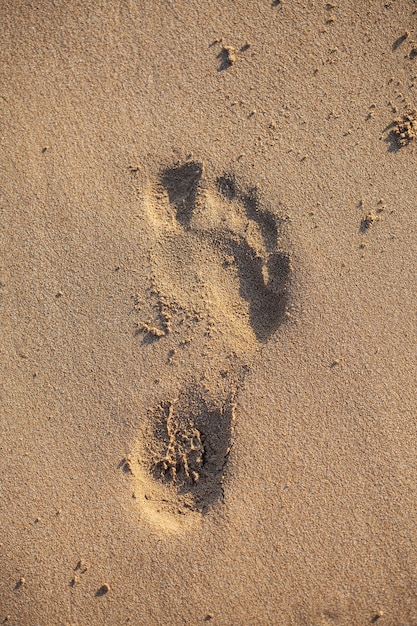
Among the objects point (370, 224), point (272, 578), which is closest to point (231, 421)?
point (272, 578)

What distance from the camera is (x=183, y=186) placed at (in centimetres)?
200

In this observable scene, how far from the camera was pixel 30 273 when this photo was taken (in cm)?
200

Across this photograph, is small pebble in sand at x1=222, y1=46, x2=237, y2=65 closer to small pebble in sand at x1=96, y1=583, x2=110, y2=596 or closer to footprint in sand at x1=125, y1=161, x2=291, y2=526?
footprint in sand at x1=125, y1=161, x2=291, y2=526

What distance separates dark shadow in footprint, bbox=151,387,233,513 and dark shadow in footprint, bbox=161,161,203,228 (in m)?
0.73

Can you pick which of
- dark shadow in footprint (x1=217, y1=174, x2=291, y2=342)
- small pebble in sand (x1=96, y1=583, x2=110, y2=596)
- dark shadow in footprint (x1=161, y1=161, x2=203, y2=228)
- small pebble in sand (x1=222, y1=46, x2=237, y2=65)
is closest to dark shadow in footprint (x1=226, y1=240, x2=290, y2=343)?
dark shadow in footprint (x1=217, y1=174, x2=291, y2=342)

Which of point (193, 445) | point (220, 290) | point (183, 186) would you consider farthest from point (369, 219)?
point (193, 445)

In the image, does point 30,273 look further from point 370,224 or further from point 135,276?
point 370,224

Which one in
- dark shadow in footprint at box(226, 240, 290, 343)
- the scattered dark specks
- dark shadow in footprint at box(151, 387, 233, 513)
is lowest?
the scattered dark specks

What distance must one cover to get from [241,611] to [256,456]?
64 cm

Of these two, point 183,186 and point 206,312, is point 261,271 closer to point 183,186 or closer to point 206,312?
point 206,312

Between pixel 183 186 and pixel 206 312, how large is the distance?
1.75 ft

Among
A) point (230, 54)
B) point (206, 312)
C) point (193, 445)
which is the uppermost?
point (230, 54)

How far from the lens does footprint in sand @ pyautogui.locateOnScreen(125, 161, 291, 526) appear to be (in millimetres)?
1982

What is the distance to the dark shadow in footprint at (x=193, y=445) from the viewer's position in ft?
6.52
